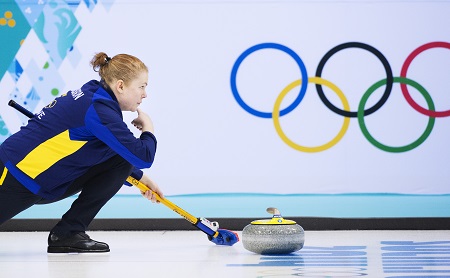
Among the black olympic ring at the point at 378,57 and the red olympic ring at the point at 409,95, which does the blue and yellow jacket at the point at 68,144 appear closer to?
the black olympic ring at the point at 378,57

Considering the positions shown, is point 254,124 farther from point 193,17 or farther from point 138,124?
Answer: point 138,124

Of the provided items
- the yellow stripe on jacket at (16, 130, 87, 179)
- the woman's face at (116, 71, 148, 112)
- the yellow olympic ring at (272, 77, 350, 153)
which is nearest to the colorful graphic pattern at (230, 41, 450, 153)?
the yellow olympic ring at (272, 77, 350, 153)

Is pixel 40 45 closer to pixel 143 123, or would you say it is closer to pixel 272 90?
pixel 272 90

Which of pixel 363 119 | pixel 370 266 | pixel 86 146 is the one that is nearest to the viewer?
pixel 370 266

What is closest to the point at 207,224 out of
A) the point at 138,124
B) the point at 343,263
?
the point at 138,124

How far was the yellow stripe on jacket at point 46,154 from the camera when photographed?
3.39 meters

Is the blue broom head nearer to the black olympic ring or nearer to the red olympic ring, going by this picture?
the black olympic ring

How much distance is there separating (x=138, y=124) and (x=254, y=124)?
1.24m

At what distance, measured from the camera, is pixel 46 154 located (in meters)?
3.39

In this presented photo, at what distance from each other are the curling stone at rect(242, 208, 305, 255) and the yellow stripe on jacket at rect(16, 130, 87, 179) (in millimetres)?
734

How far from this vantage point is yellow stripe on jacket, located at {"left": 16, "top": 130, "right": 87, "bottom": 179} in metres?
3.39

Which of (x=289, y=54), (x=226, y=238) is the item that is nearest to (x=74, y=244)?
(x=226, y=238)

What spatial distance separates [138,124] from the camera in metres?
3.57

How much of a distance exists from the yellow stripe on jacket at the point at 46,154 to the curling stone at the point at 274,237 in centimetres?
73
